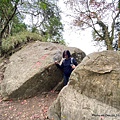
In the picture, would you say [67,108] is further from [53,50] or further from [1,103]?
[53,50]

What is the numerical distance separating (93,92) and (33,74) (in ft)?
7.59

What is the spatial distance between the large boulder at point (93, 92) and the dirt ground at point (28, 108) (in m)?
0.50

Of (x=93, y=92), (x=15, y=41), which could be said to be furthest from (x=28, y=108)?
(x=15, y=41)

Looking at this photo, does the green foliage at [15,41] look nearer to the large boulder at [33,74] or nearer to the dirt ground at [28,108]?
the large boulder at [33,74]

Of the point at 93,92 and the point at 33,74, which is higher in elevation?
the point at 93,92

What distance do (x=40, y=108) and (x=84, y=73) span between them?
1.71m

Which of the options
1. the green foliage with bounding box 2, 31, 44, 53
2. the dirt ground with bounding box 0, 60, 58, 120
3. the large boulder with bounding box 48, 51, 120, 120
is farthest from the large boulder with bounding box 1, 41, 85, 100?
the green foliage with bounding box 2, 31, 44, 53

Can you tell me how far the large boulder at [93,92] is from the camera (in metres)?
2.72

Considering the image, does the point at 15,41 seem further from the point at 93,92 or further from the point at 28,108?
the point at 93,92

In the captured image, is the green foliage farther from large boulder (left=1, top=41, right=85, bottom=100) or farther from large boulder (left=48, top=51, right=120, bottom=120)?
large boulder (left=48, top=51, right=120, bottom=120)

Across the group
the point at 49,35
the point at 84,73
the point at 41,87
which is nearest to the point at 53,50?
the point at 41,87

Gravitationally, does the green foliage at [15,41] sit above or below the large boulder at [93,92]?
above

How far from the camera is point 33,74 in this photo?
466cm

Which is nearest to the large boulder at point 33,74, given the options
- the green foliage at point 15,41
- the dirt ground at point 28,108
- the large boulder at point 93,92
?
the dirt ground at point 28,108
